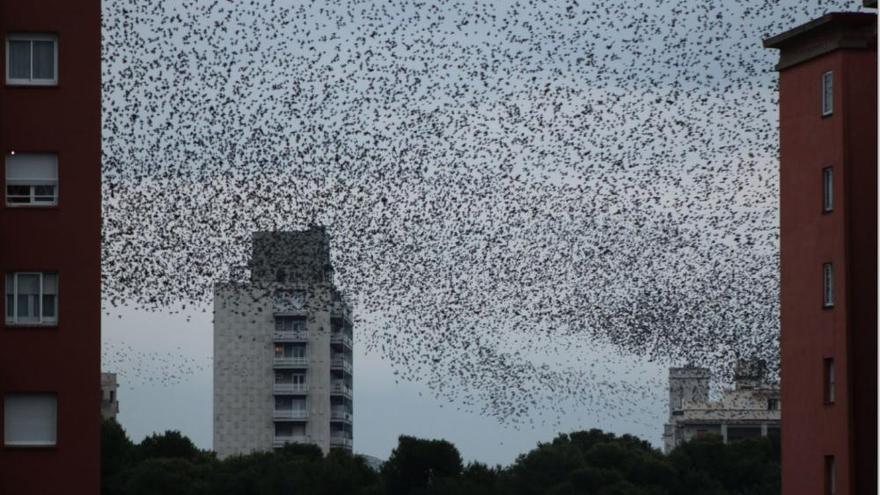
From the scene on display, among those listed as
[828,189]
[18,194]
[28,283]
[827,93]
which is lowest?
[28,283]

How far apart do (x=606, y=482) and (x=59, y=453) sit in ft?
294

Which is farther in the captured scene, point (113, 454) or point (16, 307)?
point (113, 454)

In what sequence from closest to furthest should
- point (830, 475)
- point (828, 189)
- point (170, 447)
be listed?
point (830, 475)
point (828, 189)
point (170, 447)

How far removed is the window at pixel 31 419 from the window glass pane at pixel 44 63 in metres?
7.25

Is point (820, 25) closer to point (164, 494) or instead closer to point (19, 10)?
point (19, 10)

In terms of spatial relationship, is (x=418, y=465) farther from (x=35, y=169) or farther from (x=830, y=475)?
(x=35, y=169)

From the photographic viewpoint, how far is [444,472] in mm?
125500

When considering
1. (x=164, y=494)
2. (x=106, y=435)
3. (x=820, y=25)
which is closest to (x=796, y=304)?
(x=820, y=25)

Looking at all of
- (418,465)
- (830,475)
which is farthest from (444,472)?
(830,475)

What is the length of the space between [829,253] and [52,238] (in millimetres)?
23218

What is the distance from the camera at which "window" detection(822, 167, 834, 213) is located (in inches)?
2126

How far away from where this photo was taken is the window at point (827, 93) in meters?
54.2

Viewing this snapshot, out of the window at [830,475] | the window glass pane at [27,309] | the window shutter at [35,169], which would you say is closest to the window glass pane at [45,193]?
the window shutter at [35,169]

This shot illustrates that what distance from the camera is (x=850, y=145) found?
53.2 metres
